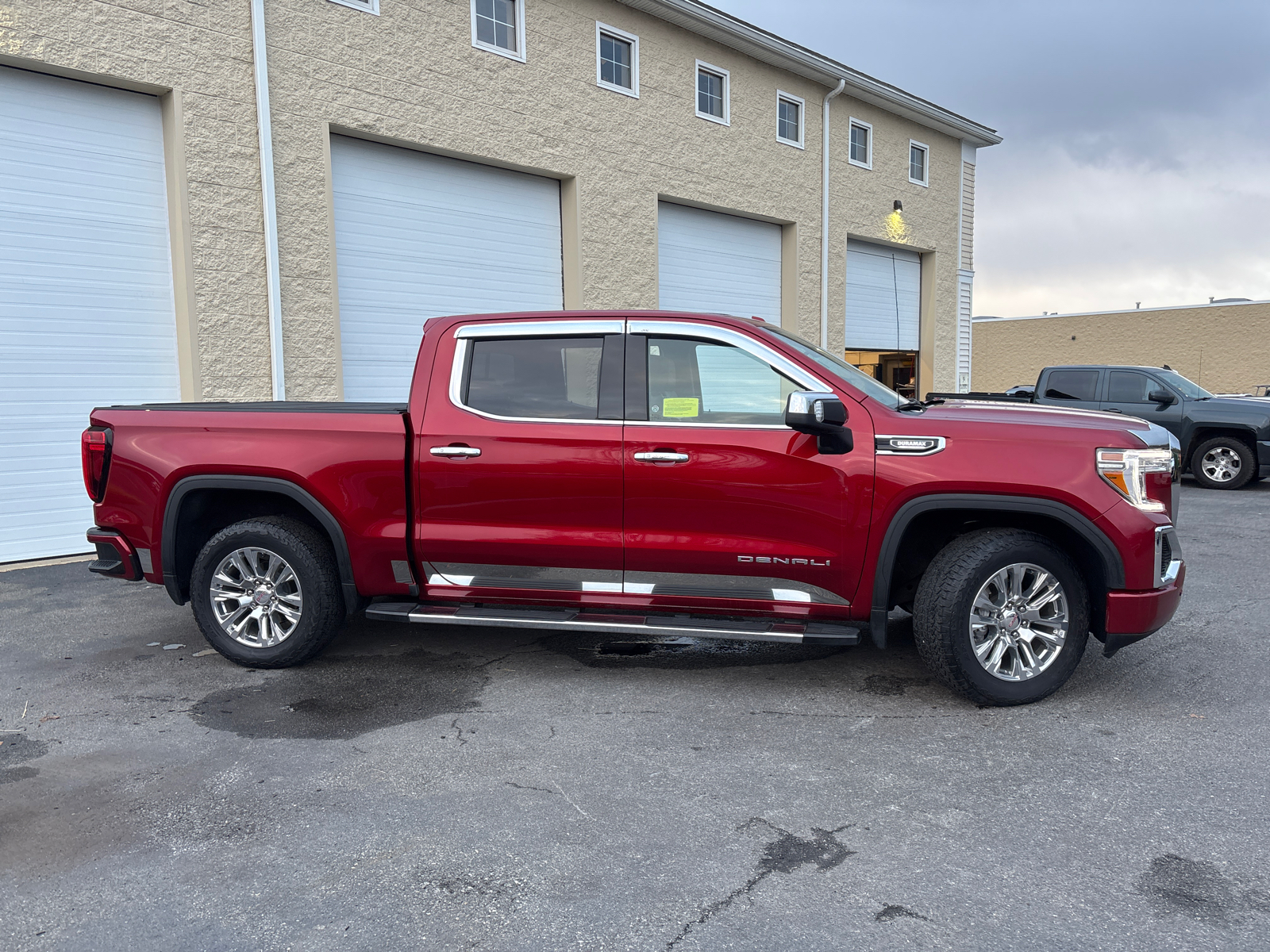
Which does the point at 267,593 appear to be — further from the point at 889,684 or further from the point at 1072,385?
the point at 1072,385

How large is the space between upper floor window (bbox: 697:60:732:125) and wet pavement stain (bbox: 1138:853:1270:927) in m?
13.3

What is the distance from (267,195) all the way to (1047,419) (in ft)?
27.1

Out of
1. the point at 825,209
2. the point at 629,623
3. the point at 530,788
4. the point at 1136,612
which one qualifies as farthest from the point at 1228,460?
the point at 530,788

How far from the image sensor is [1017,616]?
4.18m

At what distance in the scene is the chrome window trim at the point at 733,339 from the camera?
4355 mm

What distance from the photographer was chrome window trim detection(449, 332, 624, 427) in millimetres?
4562

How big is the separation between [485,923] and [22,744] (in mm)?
2722

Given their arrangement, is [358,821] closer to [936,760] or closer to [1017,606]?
[936,760]

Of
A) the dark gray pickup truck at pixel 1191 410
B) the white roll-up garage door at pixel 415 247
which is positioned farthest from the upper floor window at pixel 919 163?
the white roll-up garage door at pixel 415 247

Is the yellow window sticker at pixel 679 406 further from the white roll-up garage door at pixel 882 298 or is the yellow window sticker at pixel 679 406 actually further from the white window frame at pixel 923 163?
the white window frame at pixel 923 163

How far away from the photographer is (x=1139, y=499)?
4.06m

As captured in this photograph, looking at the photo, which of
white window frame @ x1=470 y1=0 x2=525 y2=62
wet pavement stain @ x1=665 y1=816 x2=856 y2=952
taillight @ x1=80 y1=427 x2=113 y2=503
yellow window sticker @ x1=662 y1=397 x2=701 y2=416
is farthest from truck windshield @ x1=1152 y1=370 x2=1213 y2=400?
taillight @ x1=80 y1=427 x2=113 y2=503

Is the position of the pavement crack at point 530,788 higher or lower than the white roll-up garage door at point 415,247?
lower

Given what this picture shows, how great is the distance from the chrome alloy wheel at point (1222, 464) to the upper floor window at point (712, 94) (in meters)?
9.07
